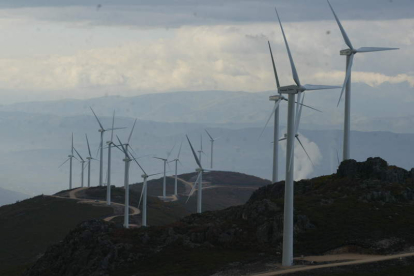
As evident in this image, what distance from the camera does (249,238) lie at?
102688 millimetres

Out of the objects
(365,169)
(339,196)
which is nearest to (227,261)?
(339,196)

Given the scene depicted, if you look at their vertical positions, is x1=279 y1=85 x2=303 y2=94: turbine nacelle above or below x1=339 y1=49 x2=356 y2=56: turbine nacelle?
below

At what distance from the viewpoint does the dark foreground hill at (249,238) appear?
93125 mm

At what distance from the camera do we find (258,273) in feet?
276

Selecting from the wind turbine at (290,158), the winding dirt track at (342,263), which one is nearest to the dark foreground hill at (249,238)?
the winding dirt track at (342,263)

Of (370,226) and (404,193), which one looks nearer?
(370,226)

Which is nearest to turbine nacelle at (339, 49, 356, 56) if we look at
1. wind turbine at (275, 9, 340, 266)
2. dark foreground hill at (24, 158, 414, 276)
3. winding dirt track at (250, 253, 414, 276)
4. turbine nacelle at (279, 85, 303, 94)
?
dark foreground hill at (24, 158, 414, 276)

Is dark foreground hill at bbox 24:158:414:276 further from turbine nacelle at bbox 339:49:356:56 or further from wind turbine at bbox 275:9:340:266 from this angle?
turbine nacelle at bbox 339:49:356:56

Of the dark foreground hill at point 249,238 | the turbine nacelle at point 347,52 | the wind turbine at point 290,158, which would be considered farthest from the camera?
the turbine nacelle at point 347,52

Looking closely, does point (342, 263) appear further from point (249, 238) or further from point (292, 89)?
point (292, 89)

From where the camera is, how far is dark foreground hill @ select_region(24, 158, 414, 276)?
93125mm

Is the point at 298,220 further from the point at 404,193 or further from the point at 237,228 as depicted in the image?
the point at 404,193

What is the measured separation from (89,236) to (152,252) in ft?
49.2

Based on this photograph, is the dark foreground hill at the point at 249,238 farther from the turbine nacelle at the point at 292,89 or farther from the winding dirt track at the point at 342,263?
the turbine nacelle at the point at 292,89
